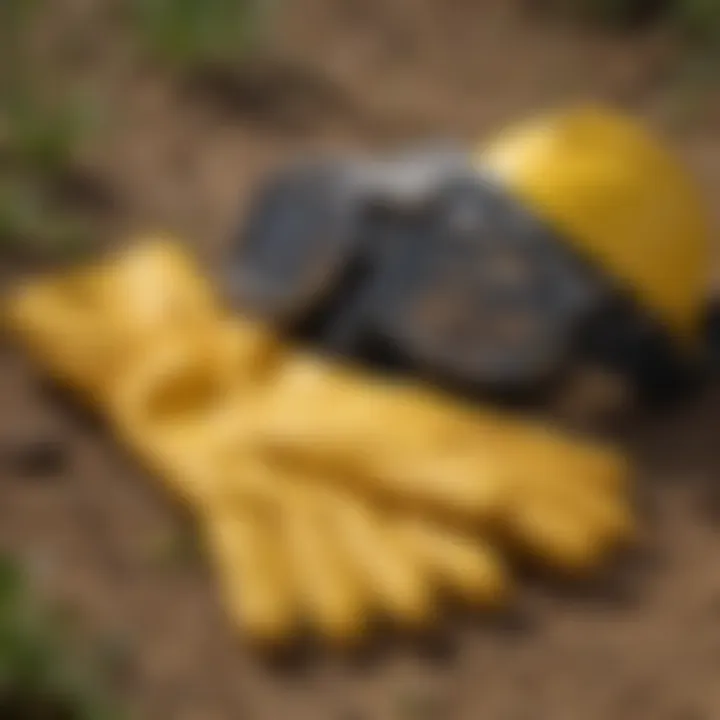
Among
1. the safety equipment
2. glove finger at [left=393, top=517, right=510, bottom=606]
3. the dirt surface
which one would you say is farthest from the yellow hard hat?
glove finger at [left=393, top=517, right=510, bottom=606]

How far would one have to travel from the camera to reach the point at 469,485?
4.41ft

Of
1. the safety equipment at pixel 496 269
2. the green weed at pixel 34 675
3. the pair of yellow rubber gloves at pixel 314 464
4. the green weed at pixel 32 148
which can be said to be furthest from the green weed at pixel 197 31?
the green weed at pixel 34 675

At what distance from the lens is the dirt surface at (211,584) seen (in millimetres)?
1185

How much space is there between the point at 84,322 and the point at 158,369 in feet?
0.37

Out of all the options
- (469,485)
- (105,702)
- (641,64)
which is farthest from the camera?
(641,64)

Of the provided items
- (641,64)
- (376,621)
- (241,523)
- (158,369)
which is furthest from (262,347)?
(641,64)

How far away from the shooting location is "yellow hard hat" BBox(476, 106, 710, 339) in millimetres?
1599

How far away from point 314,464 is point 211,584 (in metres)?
0.15

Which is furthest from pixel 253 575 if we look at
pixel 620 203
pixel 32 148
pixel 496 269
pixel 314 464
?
pixel 32 148

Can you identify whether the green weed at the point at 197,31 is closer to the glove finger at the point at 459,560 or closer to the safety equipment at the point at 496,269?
the safety equipment at the point at 496,269

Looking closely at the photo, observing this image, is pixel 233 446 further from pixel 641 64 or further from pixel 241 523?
pixel 641 64

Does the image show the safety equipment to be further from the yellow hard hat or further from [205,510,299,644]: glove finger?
[205,510,299,644]: glove finger

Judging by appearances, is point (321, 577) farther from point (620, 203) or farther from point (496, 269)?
point (620, 203)

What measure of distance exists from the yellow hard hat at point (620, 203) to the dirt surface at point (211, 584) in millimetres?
135
